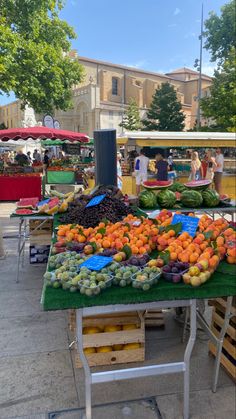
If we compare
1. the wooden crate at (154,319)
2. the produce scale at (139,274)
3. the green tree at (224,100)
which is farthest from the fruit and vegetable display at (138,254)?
the green tree at (224,100)

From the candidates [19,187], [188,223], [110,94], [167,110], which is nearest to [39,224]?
[188,223]

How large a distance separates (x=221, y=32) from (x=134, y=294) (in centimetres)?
3122

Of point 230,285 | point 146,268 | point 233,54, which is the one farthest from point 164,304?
point 233,54

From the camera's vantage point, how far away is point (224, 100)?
20750mm

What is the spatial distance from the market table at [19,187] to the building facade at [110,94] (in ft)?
123

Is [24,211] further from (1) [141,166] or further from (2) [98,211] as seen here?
(1) [141,166]

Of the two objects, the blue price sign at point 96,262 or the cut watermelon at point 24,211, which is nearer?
the blue price sign at point 96,262

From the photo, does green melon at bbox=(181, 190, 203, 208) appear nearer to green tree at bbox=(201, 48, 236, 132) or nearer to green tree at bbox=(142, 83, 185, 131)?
green tree at bbox=(201, 48, 236, 132)

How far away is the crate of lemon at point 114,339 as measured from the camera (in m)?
2.81

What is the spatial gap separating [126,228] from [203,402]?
1.58m

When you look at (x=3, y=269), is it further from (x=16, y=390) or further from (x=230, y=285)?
(x=230, y=285)

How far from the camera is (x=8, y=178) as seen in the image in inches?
473

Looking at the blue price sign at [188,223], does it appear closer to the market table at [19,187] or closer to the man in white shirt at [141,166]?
the man in white shirt at [141,166]

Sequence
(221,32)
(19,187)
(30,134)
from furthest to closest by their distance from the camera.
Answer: (221,32) < (19,187) < (30,134)
